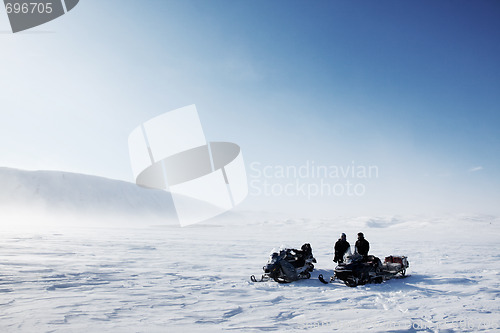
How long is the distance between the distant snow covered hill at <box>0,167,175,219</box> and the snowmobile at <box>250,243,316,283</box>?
303 feet

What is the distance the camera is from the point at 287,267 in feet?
32.0

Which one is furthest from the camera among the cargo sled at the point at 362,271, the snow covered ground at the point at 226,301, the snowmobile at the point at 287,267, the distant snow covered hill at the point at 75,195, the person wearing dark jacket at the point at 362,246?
the distant snow covered hill at the point at 75,195

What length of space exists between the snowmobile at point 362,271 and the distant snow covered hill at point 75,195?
9408 cm

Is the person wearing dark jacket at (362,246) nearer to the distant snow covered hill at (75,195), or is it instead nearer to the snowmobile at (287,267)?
the snowmobile at (287,267)

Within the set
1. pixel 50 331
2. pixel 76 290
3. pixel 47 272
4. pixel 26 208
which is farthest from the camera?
pixel 26 208

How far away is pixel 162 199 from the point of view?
381 feet

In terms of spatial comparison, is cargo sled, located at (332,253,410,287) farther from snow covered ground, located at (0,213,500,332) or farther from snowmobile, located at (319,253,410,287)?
snow covered ground, located at (0,213,500,332)

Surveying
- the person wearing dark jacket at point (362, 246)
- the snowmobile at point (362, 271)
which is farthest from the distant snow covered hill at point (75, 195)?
the snowmobile at point (362, 271)

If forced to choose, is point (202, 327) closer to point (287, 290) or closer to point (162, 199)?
point (287, 290)

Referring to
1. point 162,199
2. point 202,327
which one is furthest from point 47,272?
point 162,199

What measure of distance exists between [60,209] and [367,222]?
78740 millimetres

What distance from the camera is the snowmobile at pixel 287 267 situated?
9719mm

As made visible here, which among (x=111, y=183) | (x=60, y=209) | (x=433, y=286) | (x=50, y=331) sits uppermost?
(x=111, y=183)

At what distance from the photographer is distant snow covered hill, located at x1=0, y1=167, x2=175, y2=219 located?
87750 millimetres
